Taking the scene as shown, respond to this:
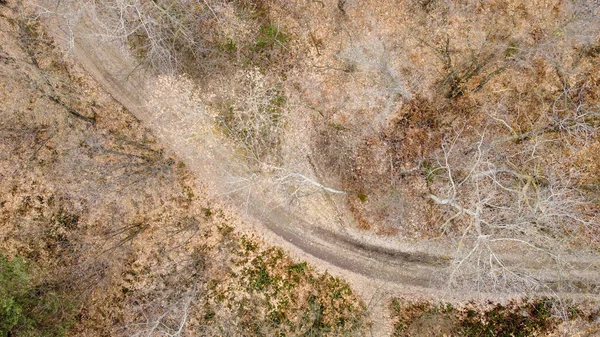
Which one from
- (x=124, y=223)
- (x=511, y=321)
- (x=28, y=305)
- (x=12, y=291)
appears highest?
(x=124, y=223)

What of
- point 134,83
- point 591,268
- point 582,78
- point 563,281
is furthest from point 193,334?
point 582,78

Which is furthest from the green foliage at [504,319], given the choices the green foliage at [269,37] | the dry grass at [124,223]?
the green foliage at [269,37]

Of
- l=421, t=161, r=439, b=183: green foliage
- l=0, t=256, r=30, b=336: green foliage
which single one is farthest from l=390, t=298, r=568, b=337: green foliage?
l=0, t=256, r=30, b=336: green foliage

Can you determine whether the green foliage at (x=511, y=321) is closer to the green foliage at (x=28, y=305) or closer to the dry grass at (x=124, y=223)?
the dry grass at (x=124, y=223)

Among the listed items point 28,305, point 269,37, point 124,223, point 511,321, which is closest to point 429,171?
point 511,321

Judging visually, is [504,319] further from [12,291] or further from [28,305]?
[12,291]

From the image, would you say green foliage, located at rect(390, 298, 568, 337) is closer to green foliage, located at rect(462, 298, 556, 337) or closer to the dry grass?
green foliage, located at rect(462, 298, 556, 337)

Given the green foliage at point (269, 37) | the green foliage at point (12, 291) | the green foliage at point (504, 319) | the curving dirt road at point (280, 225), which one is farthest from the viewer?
the curving dirt road at point (280, 225)
